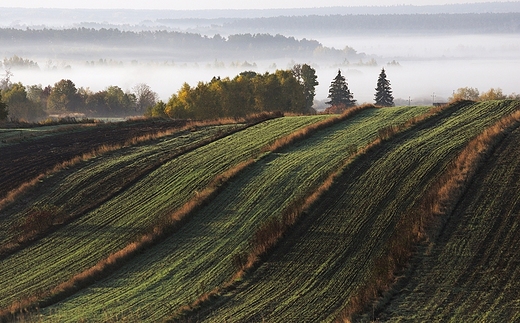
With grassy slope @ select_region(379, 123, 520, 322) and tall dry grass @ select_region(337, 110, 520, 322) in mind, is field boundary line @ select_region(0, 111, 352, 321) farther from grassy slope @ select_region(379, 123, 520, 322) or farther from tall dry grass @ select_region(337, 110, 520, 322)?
grassy slope @ select_region(379, 123, 520, 322)

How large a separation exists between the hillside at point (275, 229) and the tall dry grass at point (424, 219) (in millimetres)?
110

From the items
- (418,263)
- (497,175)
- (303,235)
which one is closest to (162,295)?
(303,235)

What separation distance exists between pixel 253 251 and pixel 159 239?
501 centimetres

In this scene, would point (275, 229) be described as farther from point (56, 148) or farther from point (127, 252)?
point (56, 148)

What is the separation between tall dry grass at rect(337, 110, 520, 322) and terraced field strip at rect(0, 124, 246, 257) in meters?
15.7

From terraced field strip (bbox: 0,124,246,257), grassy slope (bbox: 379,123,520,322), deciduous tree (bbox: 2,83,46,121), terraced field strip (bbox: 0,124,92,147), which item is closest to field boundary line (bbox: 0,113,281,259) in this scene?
terraced field strip (bbox: 0,124,246,257)

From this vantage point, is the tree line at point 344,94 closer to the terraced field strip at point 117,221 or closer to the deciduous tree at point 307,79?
the deciduous tree at point 307,79

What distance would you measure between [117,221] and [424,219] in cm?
1354

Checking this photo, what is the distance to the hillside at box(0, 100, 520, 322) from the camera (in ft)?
62.8

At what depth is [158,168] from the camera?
1457 inches

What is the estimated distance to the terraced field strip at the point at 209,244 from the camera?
21203 millimetres

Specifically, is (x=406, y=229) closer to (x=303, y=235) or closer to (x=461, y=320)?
(x=303, y=235)

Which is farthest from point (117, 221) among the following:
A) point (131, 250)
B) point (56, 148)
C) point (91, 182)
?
point (56, 148)

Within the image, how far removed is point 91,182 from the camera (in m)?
36.7
